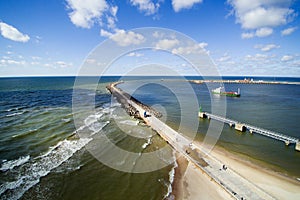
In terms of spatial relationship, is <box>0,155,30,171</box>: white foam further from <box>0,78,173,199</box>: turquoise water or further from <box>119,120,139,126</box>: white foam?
<box>119,120,139,126</box>: white foam

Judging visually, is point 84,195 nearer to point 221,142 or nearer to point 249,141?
point 221,142

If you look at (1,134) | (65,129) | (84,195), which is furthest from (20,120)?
(84,195)

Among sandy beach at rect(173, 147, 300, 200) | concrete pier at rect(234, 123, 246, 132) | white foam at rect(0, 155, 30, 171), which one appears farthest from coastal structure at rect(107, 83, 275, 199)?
white foam at rect(0, 155, 30, 171)

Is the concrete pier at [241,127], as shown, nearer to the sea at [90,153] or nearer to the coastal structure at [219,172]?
the sea at [90,153]

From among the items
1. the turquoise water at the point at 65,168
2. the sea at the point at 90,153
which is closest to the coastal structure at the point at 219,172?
the sea at the point at 90,153

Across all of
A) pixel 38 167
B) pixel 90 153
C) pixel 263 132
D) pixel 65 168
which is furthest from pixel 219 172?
pixel 38 167

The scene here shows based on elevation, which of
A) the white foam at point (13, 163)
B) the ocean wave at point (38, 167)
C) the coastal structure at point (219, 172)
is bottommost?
the white foam at point (13, 163)
